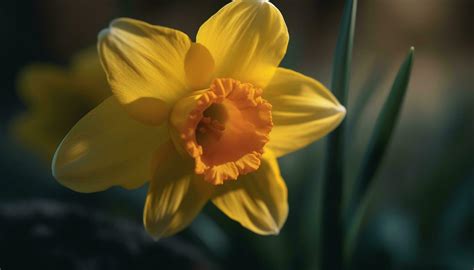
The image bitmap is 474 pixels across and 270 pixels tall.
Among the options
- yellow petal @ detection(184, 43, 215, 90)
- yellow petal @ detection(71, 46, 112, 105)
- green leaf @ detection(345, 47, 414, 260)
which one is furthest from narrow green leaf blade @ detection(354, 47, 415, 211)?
yellow petal @ detection(71, 46, 112, 105)

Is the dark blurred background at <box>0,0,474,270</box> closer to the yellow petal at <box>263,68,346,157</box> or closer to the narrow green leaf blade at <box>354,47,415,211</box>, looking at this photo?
the narrow green leaf blade at <box>354,47,415,211</box>

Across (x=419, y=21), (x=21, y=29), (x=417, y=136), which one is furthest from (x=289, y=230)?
(x=419, y=21)

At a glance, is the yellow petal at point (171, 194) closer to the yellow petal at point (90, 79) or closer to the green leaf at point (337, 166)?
the green leaf at point (337, 166)

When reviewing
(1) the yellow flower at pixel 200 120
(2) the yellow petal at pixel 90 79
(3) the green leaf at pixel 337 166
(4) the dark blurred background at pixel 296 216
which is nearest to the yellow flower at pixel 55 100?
(2) the yellow petal at pixel 90 79

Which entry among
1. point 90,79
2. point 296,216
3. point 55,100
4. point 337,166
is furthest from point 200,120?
point 55,100

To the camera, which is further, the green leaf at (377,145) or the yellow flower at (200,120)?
the green leaf at (377,145)

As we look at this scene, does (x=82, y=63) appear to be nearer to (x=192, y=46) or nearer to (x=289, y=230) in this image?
(x=289, y=230)

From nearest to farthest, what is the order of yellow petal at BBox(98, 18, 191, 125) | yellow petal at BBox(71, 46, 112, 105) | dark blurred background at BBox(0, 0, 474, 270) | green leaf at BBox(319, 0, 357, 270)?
1. yellow petal at BBox(98, 18, 191, 125)
2. green leaf at BBox(319, 0, 357, 270)
3. dark blurred background at BBox(0, 0, 474, 270)
4. yellow petal at BBox(71, 46, 112, 105)
